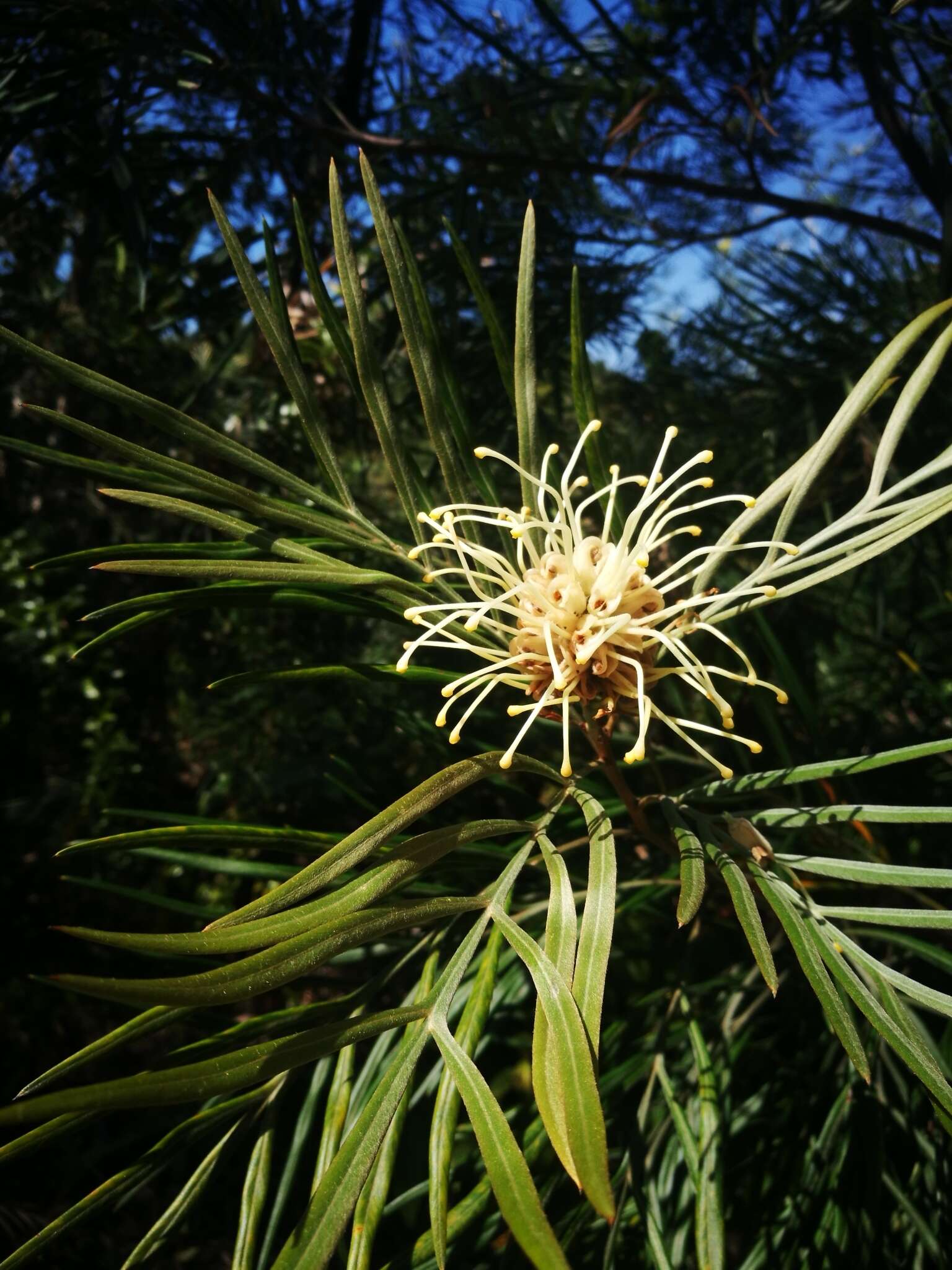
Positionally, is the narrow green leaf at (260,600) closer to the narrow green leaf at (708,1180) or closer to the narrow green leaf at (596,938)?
the narrow green leaf at (596,938)

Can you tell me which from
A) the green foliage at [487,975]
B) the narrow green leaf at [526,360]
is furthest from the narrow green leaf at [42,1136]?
the narrow green leaf at [526,360]

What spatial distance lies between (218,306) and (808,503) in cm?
64

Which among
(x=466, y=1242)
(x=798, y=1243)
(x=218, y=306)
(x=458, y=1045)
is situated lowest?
(x=798, y=1243)

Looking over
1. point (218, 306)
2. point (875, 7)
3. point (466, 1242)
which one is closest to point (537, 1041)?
point (466, 1242)

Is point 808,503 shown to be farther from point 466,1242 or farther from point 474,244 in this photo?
point 466,1242

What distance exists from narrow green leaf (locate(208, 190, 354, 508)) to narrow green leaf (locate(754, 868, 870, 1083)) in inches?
11.1

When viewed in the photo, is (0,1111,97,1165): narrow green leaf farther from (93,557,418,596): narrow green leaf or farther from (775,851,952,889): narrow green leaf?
(775,851,952,889): narrow green leaf

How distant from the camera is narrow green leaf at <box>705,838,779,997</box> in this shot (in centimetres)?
29

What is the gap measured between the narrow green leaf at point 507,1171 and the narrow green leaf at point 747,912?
0.10m

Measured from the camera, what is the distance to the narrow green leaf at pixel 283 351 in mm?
371

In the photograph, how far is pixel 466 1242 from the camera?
18.9 inches

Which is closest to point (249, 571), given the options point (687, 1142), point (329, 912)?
point (329, 912)

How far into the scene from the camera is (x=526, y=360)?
1.29 feet

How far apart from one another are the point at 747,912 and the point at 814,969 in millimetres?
30
